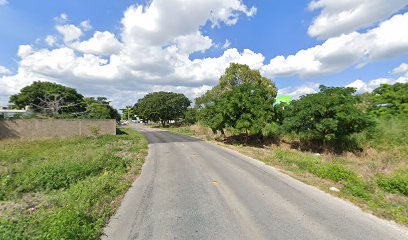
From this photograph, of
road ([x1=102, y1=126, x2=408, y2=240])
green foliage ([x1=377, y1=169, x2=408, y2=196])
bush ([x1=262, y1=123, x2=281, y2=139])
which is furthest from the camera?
bush ([x1=262, y1=123, x2=281, y2=139])

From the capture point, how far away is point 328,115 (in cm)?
1739

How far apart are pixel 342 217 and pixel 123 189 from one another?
6078mm

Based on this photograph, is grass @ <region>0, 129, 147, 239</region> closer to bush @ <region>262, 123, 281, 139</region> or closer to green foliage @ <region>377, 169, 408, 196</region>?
green foliage @ <region>377, 169, 408, 196</region>

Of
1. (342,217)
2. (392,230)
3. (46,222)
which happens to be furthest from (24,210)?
(392,230)

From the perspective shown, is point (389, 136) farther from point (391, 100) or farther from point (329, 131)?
point (391, 100)

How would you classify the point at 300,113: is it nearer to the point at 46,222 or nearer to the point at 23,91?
the point at 46,222

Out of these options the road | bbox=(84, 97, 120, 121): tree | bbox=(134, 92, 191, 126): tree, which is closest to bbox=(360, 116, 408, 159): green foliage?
the road

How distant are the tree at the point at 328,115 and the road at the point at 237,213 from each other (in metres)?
10.0

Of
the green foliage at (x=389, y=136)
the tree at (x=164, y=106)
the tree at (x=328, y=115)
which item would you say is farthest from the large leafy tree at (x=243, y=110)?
the tree at (x=164, y=106)

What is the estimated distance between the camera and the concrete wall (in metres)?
21.3

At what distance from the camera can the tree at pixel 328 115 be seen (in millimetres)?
16750

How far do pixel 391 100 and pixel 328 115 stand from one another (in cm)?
1014

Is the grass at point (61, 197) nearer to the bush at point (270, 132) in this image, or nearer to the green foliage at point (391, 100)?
the bush at point (270, 132)

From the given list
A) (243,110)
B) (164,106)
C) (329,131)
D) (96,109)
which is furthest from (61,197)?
(164,106)
